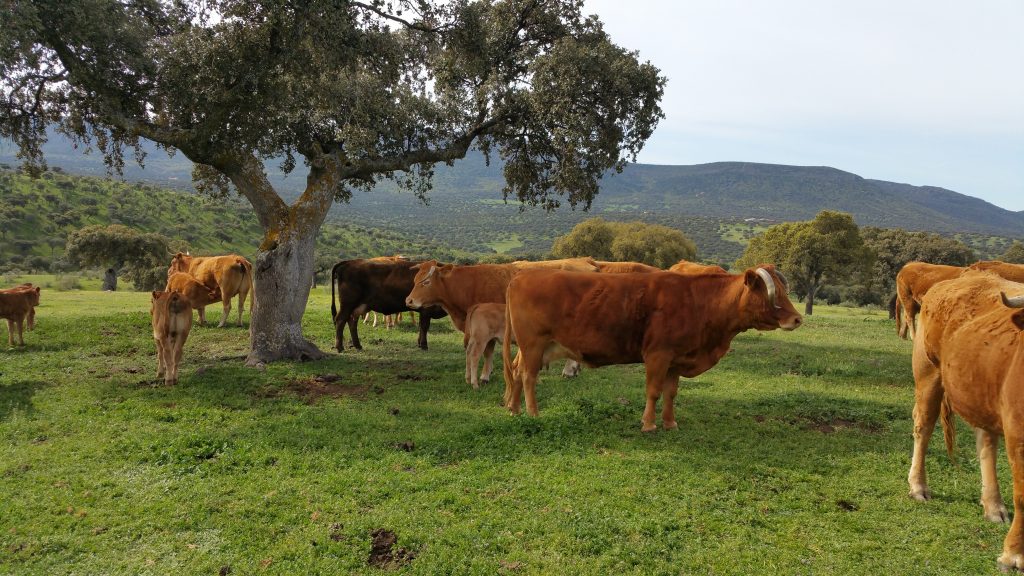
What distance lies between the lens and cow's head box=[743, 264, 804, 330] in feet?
26.4

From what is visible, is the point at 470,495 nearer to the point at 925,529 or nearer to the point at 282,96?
the point at 925,529

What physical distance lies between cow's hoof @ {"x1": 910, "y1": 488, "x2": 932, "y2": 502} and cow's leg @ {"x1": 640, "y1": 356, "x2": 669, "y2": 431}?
3.12m

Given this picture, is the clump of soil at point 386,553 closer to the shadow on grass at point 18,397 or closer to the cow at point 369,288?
the shadow on grass at point 18,397

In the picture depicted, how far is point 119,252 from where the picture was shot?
45.0m

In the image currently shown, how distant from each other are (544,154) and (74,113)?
11.6 metres

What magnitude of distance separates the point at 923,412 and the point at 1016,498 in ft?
5.78

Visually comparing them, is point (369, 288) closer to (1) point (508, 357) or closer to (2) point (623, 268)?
(2) point (623, 268)

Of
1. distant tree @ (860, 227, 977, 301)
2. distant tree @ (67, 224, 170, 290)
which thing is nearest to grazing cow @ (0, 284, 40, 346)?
distant tree @ (67, 224, 170, 290)

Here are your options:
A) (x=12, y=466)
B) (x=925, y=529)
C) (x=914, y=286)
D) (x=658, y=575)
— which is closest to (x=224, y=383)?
(x=12, y=466)

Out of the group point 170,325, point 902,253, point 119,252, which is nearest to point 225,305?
point 170,325

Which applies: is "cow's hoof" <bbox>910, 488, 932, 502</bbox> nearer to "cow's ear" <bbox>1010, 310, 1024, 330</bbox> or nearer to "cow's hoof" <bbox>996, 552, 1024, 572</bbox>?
"cow's hoof" <bbox>996, 552, 1024, 572</bbox>

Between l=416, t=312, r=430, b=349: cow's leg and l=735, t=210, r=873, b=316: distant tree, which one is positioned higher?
l=735, t=210, r=873, b=316: distant tree

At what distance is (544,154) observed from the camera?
17016 millimetres

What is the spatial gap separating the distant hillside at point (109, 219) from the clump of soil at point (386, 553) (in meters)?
53.2
